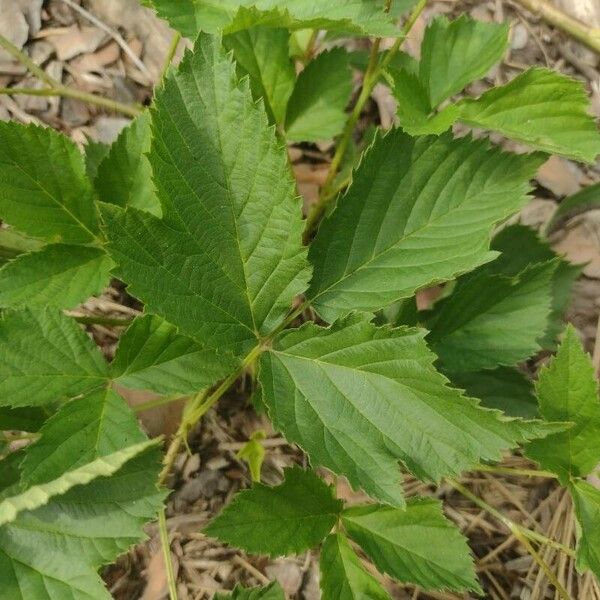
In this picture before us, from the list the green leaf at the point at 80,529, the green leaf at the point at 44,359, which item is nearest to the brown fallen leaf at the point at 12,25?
the green leaf at the point at 44,359

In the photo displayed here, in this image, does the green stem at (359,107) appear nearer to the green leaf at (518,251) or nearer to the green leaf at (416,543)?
the green leaf at (518,251)

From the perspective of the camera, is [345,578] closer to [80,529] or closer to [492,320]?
[80,529]

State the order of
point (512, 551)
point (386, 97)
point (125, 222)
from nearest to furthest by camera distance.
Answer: point (125, 222), point (512, 551), point (386, 97)

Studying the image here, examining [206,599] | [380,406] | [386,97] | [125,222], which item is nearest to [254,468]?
[206,599]

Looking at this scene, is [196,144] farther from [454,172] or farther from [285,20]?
[454,172]

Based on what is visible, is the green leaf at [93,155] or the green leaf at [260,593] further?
the green leaf at [93,155]
